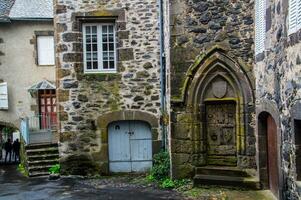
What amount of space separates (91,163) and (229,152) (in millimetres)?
4221

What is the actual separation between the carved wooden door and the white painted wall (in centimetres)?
1078

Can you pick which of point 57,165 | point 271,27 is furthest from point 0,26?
point 271,27

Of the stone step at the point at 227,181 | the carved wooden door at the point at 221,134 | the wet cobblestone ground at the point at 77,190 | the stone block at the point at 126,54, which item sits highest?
the stone block at the point at 126,54

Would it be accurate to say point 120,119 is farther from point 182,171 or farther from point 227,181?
point 227,181

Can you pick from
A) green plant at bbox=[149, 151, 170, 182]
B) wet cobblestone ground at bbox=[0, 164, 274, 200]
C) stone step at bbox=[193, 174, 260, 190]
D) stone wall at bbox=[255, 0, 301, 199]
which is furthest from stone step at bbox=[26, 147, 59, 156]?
stone wall at bbox=[255, 0, 301, 199]

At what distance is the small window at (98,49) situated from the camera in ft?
41.7

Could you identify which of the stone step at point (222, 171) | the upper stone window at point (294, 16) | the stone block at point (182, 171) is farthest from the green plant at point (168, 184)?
the upper stone window at point (294, 16)

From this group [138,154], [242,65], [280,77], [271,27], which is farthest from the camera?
[138,154]

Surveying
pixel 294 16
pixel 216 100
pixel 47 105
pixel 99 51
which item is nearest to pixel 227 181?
pixel 216 100

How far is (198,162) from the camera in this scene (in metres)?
10.2

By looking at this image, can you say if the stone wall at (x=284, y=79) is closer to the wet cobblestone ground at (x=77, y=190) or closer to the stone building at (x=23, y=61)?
the wet cobblestone ground at (x=77, y=190)

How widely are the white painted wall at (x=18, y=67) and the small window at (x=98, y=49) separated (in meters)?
7.01

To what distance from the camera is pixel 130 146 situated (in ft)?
42.5

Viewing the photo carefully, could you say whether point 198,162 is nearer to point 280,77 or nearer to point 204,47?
point 204,47
